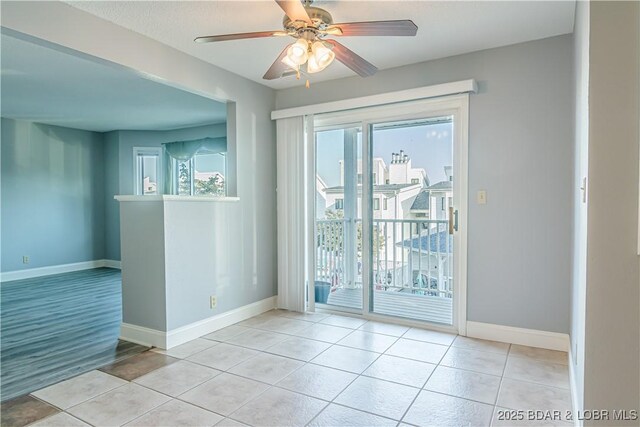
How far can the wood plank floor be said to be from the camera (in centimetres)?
262

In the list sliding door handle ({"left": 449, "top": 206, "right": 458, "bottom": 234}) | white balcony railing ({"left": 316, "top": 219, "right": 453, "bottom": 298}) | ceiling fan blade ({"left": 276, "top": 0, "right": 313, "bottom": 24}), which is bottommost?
white balcony railing ({"left": 316, "top": 219, "right": 453, "bottom": 298})

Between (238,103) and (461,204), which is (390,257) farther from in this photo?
(238,103)

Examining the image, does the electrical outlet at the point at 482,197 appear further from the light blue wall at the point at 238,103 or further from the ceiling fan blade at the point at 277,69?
the light blue wall at the point at 238,103

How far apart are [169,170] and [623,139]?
21.8 ft

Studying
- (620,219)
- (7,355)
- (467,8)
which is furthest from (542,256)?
(7,355)

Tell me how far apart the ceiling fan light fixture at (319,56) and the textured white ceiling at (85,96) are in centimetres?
161

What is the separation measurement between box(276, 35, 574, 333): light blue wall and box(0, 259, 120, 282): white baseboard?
6441 millimetres

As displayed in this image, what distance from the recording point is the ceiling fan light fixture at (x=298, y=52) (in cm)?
208

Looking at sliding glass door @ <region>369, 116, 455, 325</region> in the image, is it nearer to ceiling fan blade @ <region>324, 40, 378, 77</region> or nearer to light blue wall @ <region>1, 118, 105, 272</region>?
ceiling fan blade @ <region>324, 40, 378, 77</region>

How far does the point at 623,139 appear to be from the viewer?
4.62 feet

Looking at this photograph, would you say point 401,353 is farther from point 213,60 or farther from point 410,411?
point 213,60

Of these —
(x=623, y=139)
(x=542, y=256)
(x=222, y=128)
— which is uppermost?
(x=222, y=128)

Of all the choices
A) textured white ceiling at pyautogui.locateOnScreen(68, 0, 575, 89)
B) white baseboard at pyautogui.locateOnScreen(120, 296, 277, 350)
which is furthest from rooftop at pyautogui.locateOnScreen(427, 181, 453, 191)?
white baseboard at pyautogui.locateOnScreen(120, 296, 277, 350)

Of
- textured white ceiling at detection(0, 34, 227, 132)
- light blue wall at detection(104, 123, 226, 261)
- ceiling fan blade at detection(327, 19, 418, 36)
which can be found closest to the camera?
ceiling fan blade at detection(327, 19, 418, 36)
